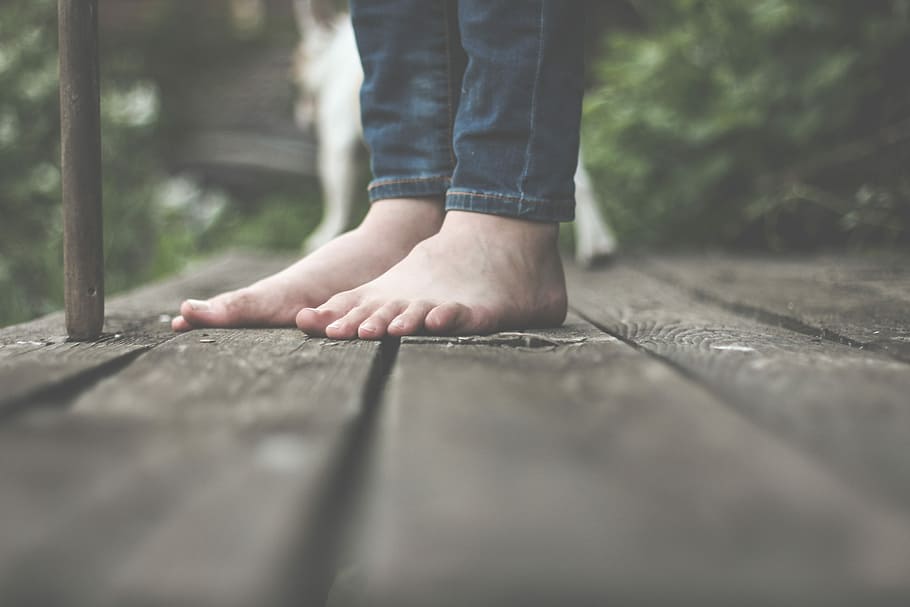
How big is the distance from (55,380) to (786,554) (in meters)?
0.51

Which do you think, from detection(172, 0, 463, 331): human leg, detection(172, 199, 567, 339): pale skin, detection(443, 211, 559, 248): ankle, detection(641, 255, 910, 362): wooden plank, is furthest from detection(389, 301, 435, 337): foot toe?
detection(641, 255, 910, 362): wooden plank

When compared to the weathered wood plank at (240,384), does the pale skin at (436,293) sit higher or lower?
higher

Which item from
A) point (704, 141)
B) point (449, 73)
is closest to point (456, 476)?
point (449, 73)

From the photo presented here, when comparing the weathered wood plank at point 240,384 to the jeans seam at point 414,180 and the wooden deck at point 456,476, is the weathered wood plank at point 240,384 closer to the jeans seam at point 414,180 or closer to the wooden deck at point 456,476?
the wooden deck at point 456,476

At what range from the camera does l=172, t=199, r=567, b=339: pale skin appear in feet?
2.74

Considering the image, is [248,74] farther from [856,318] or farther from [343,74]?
[856,318]

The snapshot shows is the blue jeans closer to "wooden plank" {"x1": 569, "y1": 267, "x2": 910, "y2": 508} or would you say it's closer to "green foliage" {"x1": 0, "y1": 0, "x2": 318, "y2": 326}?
"wooden plank" {"x1": 569, "y1": 267, "x2": 910, "y2": 508}

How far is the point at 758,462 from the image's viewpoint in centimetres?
40

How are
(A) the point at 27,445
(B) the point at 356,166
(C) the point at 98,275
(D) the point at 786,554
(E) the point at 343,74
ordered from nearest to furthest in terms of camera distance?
(D) the point at 786,554 → (A) the point at 27,445 → (C) the point at 98,275 → (E) the point at 343,74 → (B) the point at 356,166

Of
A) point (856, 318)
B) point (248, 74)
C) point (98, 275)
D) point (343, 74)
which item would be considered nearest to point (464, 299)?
point (98, 275)

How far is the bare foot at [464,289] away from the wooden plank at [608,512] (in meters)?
0.31

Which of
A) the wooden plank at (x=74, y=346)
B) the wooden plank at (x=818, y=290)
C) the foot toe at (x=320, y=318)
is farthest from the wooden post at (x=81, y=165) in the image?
the wooden plank at (x=818, y=290)

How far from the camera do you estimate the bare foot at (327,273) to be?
946 mm

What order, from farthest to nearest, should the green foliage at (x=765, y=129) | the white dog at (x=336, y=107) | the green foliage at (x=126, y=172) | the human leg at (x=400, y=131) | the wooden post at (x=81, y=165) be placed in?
the green foliage at (x=126, y=172), the white dog at (x=336, y=107), the green foliage at (x=765, y=129), the human leg at (x=400, y=131), the wooden post at (x=81, y=165)
